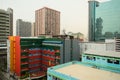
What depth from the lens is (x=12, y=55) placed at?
2788 cm

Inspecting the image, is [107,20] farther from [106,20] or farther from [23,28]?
[23,28]

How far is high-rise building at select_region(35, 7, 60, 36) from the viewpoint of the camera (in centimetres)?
5544

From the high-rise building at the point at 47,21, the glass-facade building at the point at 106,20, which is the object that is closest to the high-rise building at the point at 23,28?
the high-rise building at the point at 47,21

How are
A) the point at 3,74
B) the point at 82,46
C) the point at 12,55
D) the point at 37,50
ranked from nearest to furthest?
1. the point at 12,55
2. the point at 3,74
3. the point at 37,50
4. the point at 82,46

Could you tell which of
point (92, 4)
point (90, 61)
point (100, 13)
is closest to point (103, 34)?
point (100, 13)

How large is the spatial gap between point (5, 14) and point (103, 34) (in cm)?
5156

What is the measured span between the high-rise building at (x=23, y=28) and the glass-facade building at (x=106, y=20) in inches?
1493

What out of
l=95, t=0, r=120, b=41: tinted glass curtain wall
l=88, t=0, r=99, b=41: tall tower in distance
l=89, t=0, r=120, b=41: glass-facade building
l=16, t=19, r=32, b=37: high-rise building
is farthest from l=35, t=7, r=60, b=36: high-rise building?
l=95, t=0, r=120, b=41: tinted glass curtain wall

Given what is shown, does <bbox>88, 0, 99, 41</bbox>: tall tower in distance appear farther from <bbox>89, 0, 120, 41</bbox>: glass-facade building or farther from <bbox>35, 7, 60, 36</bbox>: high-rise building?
<bbox>35, 7, 60, 36</bbox>: high-rise building

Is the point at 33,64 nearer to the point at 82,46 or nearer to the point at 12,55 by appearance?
the point at 12,55

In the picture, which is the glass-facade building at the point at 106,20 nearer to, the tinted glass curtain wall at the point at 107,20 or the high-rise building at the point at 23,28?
the tinted glass curtain wall at the point at 107,20

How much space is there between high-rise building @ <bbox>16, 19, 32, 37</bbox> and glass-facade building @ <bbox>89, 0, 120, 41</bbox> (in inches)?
1493

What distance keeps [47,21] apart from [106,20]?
3222 centimetres

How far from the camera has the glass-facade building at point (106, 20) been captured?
60675mm
